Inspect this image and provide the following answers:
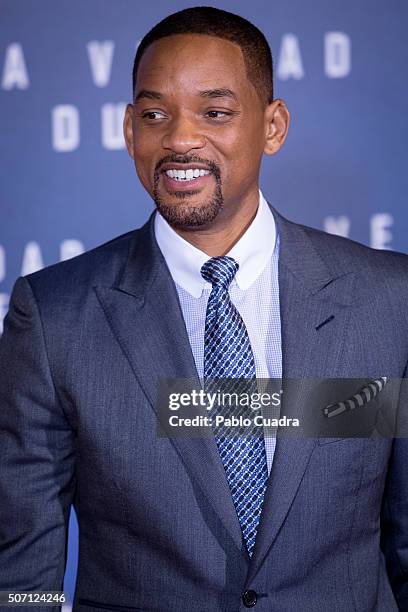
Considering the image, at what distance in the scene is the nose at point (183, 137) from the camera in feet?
5.49

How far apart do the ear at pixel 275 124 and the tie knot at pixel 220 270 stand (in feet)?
0.95

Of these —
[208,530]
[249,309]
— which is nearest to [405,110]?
[249,309]

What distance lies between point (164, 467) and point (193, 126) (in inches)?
24.6

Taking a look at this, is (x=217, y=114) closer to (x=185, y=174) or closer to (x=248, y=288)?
(x=185, y=174)

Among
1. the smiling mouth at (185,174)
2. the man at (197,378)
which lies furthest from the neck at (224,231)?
the smiling mouth at (185,174)

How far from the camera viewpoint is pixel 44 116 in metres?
2.36

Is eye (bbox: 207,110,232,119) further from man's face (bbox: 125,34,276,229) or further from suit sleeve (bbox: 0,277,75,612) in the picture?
suit sleeve (bbox: 0,277,75,612)

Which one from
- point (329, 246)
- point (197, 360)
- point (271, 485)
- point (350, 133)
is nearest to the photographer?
point (271, 485)

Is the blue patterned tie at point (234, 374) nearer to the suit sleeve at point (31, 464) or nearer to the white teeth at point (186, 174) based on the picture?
the white teeth at point (186, 174)

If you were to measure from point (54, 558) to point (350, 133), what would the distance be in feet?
4.23

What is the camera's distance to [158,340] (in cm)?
165

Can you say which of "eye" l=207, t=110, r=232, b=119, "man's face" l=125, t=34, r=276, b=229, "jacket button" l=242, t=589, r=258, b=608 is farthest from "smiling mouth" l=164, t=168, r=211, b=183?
"jacket button" l=242, t=589, r=258, b=608

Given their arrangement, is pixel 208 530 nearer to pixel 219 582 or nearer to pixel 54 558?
pixel 219 582

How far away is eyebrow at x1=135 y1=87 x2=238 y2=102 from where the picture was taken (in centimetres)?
169
